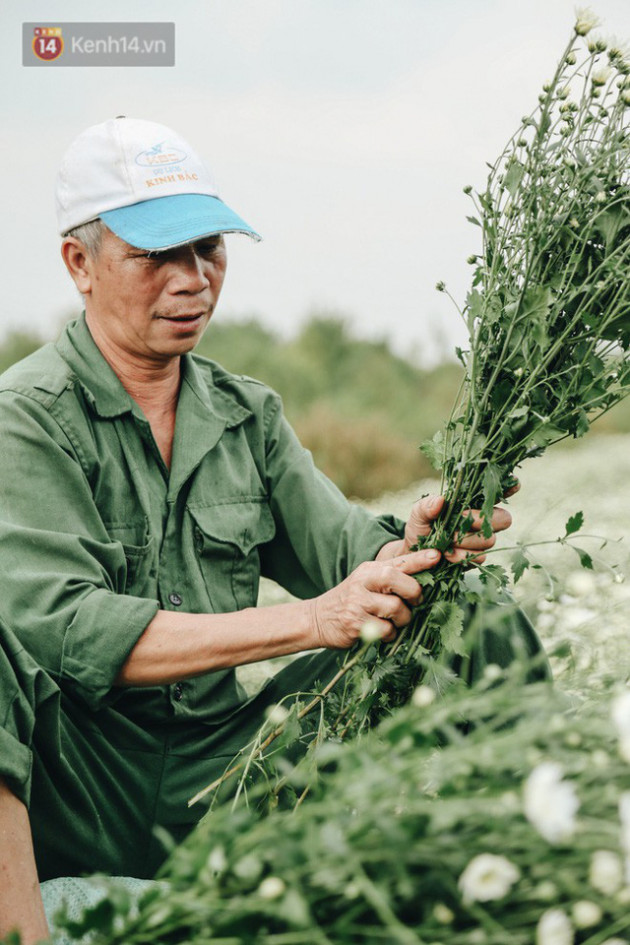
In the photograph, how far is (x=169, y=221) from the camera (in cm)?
247

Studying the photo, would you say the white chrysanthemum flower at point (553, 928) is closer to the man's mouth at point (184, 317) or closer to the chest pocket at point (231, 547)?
the chest pocket at point (231, 547)

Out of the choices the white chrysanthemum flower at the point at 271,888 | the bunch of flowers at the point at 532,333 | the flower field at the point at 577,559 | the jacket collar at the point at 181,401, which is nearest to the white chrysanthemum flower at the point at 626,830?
the flower field at the point at 577,559

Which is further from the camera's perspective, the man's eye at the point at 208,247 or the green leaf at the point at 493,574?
the man's eye at the point at 208,247

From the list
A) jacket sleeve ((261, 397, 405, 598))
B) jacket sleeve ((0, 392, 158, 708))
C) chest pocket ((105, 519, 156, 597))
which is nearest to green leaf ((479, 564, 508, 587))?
jacket sleeve ((261, 397, 405, 598))

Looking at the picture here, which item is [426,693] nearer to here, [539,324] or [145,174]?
[539,324]

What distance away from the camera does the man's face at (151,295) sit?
249 cm

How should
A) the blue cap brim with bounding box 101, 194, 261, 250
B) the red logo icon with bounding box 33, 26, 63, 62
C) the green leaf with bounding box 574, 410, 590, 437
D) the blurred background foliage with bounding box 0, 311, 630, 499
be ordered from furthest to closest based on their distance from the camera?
1. the blurred background foliage with bounding box 0, 311, 630, 499
2. the red logo icon with bounding box 33, 26, 63, 62
3. the blue cap brim with bounding box 101, 194, 261, 250
4. the green leaf with bounding box 574, 410, 590, 437

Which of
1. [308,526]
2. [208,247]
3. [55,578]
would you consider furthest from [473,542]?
[208,247]

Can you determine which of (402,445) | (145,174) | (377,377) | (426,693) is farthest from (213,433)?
(377,377)

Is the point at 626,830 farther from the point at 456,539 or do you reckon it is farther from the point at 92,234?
the point at 92,234

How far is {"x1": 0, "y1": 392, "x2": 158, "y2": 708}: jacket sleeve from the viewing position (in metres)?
2.12

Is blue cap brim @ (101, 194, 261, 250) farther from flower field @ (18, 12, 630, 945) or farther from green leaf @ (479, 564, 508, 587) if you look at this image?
green leaf @ (479, 564, 508, 587)

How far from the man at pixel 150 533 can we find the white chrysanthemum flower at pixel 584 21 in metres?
0.91

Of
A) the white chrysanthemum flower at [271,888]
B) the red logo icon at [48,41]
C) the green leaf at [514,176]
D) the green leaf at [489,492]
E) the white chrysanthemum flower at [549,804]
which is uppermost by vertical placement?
the red logo icon at [48,41]
